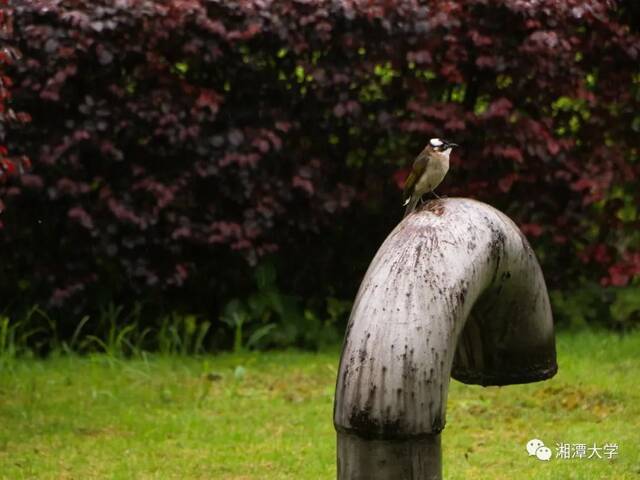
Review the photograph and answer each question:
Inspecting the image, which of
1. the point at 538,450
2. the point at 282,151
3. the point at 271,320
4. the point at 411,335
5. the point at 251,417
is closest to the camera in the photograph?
the point at 411,335

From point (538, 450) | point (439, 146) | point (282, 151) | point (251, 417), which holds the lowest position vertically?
point (251, 417)

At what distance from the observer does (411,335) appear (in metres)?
2.26

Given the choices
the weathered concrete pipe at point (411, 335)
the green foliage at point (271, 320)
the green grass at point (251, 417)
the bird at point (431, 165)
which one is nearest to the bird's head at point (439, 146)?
the bird at point (431, 165)

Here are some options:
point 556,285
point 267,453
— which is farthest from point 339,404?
point 556,285

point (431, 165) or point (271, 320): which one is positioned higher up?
point (431, 165)

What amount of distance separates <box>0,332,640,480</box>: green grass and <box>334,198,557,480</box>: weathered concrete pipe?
7.84 feet

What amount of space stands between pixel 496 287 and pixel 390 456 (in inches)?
31.0

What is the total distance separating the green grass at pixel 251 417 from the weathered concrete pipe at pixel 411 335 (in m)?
2.39

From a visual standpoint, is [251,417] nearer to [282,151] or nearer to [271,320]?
[271,320]

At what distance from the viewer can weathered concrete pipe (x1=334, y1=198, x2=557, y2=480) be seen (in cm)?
223

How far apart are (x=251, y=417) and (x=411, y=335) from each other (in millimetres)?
3790

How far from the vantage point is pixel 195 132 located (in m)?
6.84

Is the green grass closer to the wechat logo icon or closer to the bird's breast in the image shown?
the wechat logo icon

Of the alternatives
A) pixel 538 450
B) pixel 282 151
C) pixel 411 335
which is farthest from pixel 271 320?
pixel 411 335
